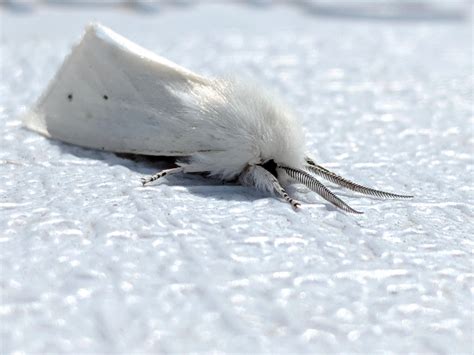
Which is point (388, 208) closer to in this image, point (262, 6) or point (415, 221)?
point (415, 221)

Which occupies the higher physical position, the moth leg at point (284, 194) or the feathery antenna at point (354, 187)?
the feathery antenna at point (354, 187)

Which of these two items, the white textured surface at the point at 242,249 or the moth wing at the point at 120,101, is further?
the moth wing at the point at 120,101

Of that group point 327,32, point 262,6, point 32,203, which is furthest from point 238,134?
point 262,6

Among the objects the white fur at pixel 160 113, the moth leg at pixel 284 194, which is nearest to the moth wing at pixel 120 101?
the white fur at pixel 160 113

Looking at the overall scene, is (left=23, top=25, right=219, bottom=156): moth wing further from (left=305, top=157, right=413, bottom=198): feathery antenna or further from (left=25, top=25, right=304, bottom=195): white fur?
(left=305, top=157, right=413, bottom=198): feathery antenna

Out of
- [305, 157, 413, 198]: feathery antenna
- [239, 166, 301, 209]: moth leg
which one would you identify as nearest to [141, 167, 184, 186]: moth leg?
[239, 166, 301, 209]: moth leg

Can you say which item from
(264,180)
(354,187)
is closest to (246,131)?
(264,180)

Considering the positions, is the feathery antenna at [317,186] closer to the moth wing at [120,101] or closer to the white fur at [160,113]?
the white fur at [160,113]

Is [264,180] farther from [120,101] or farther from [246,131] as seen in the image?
[120,101]

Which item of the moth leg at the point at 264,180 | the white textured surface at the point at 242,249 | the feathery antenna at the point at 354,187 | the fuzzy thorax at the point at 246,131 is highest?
the fuzzy thorax at the point at 246,131
